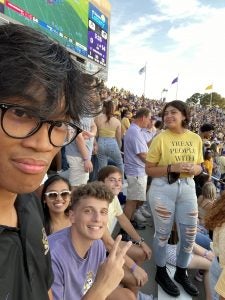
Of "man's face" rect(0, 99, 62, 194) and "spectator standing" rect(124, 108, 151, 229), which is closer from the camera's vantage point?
"man's face" rect(0, 99, 62, 194)

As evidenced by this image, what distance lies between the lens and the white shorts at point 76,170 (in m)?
3.60

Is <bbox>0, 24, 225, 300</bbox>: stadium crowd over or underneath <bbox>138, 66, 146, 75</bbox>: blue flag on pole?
underneath

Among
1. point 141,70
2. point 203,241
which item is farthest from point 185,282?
point 141,70

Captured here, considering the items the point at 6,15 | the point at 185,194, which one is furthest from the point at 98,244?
the point at 6,15

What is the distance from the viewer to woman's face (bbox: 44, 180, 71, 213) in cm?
248

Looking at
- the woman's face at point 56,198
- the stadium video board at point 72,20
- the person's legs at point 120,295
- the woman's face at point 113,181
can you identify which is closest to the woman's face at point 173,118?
the woman's face at point 113,181

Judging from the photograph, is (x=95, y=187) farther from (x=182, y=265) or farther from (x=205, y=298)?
(x=205, y=298)

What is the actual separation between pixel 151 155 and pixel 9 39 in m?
2.14

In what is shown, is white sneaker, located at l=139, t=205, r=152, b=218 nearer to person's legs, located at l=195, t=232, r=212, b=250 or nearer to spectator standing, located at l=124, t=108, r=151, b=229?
spectator standing, located at l=124, t=108, r=151, b=229

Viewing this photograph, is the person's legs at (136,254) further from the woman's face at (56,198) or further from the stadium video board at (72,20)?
the stadium video board at (72,20)

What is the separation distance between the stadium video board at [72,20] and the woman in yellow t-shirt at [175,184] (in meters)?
6.46

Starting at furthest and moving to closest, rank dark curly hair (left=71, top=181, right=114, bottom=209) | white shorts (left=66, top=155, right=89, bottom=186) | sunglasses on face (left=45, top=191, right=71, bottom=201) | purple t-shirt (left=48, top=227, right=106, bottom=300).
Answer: white shorts (left=66, top=155, right=89, bottom=186)
sunglasses on face (left=45, top=191, right=71, bottom=201)
dark curly hair (left=71, top=181, right=114, bottom=209)
purple t-shirt (left=48, top=227, right=106, bottom=300)

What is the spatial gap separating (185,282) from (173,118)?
5.00 ft

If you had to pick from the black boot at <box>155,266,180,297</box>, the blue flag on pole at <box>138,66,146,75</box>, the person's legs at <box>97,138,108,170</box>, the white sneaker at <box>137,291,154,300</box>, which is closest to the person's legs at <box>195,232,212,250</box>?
the black boot at <box>155,266,180,297</box>
